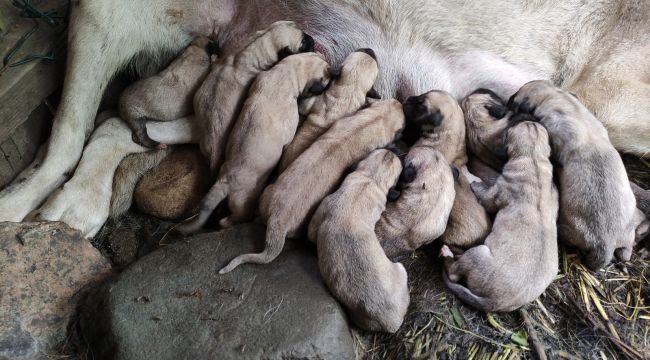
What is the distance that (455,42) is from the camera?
3.06 meters

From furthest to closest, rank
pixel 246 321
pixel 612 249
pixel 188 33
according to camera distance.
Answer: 1. pixel 188 33
2. pixel 612 249
3. pixel 246 321

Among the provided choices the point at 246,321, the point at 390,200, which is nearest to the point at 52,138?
the point at 246,321

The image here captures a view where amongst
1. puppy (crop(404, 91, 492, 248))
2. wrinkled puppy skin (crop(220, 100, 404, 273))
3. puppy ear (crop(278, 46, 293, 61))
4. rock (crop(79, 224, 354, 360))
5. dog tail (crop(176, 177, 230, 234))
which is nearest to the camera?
rock (crop(79, 224, 354, 360))

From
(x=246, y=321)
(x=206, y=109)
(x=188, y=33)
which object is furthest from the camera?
(x=188, y=33)

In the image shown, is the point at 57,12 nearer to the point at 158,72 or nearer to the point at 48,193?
the point at 158,72

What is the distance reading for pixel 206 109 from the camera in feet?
9.01

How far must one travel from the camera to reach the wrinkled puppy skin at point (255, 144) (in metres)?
2.51

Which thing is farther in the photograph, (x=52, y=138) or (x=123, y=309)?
(x=52, y=138)

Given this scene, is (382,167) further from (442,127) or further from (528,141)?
(528,141)

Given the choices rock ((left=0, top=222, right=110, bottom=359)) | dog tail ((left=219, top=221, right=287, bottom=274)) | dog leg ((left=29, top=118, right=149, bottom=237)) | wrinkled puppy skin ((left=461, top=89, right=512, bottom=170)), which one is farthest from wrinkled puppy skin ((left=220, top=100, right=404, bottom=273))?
dog leg ((left=29, top=118, right=149, bottom=237))

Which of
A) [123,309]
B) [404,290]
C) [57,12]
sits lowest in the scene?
[404,290]

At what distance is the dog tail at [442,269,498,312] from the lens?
2.22 m

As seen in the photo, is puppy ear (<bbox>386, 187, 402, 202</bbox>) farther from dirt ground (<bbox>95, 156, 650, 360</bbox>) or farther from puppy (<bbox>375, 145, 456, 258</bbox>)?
dirt ground (<bbox>95, 156, 650, 360</bbox>)

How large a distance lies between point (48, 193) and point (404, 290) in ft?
5.80
